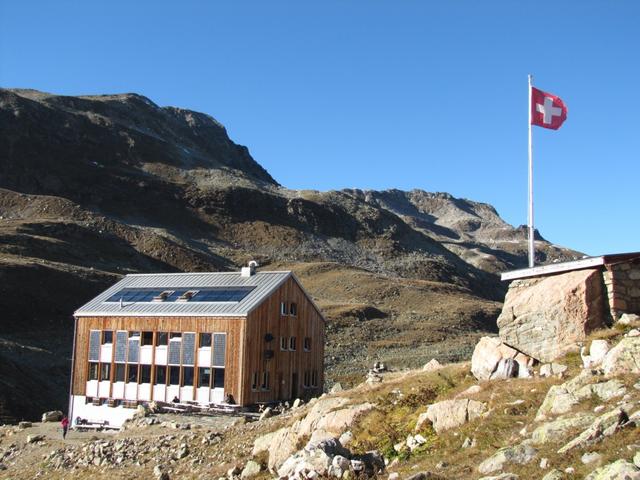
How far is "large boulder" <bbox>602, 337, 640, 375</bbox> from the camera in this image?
14.6 metres

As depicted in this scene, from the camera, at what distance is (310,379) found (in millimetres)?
42750

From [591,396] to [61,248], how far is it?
110m

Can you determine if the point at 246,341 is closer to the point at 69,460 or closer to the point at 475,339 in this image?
the point at 69,460

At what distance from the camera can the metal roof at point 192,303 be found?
3738cm

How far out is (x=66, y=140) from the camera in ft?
603

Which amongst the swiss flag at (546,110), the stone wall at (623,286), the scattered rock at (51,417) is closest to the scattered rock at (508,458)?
the stone wall at (623,286)

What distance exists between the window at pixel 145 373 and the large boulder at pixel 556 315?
82.0 ft

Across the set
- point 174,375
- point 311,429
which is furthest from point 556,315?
point 174,375

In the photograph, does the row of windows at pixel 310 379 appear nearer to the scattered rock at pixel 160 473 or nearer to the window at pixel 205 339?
the window at pixel 205 339

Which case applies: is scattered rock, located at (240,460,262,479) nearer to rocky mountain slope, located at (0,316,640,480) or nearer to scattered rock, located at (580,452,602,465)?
rocky mountain slope, located at (0,316,640,480)

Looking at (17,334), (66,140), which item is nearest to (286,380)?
(17,334)

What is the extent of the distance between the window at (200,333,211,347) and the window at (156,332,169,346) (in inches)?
98.0

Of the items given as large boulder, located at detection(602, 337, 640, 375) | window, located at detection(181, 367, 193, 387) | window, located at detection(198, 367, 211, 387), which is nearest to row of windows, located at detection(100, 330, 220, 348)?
window, located at detection(198, 367, 211, 387)

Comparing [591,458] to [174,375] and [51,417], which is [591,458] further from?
[51,417]
